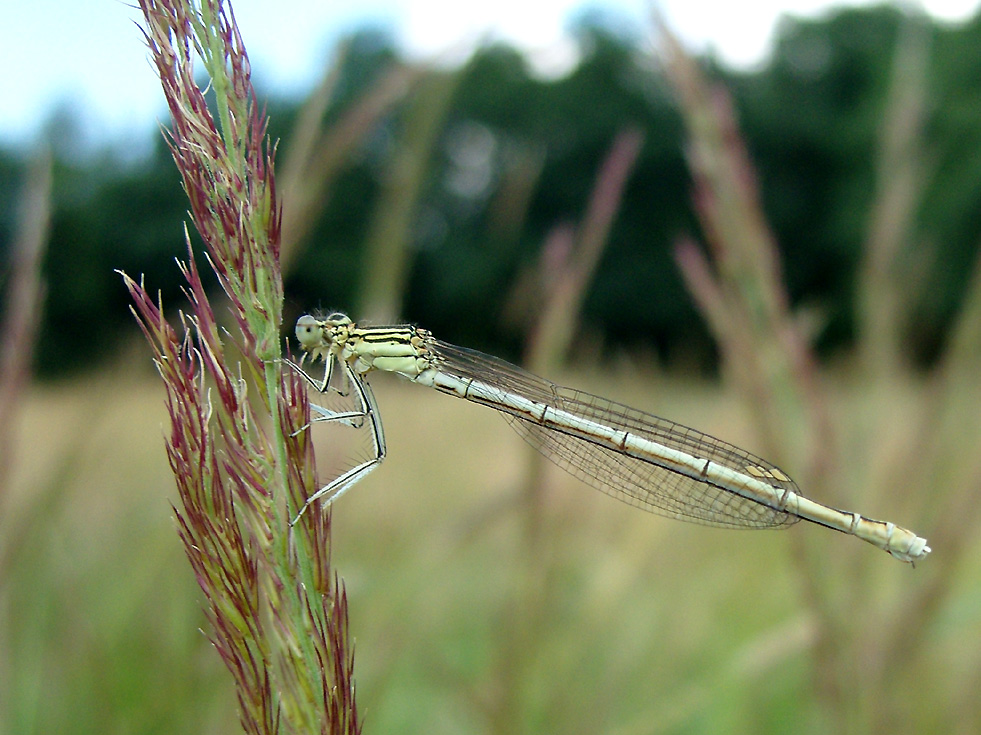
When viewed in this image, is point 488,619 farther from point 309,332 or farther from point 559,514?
point 309,332

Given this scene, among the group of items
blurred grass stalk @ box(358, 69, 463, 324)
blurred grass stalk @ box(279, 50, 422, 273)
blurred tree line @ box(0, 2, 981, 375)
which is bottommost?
blurred grass stalk @ box(279, 50, 422, 273)

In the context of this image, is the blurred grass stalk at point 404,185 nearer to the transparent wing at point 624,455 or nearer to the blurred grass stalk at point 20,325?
the transparent wing at point 624,455

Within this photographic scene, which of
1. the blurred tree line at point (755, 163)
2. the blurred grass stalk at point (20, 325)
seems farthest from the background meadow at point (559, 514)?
the blurred tree line at point (755, 163)

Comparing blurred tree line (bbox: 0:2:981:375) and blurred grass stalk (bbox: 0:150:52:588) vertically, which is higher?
blurred tree line (bbox: 0:2:981:375)

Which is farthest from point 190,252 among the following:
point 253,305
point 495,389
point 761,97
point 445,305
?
point 761,97

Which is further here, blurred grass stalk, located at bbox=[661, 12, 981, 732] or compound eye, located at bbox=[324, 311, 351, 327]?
compound eye, located at bbox=[324, 311, 351, 327]

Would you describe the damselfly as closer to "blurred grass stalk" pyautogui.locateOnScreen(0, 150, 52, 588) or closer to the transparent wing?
the transparent wing

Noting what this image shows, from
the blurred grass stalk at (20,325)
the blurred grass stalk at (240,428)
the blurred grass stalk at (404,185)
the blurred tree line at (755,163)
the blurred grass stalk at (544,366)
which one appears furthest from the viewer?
the blurred tree line at (755,163)

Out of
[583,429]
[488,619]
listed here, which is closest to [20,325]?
[583,429]

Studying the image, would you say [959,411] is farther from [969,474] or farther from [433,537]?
[433,537]

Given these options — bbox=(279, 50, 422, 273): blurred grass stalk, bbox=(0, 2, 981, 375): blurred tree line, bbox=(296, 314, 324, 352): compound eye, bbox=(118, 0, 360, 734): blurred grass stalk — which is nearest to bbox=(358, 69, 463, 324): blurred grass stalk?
A: bbox=(296, 314, 324, 352): compound eye
